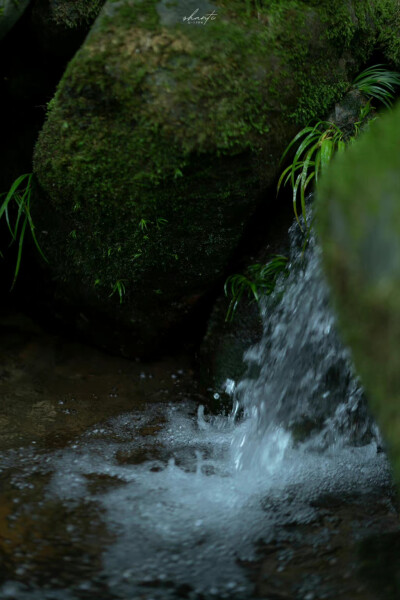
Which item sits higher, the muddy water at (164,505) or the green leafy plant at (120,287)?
the green leafy plant at (120,287)

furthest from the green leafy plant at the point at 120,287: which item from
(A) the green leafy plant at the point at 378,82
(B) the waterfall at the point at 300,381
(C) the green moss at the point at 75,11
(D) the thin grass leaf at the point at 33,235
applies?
(A) the green leafy plant at the point at 378,82

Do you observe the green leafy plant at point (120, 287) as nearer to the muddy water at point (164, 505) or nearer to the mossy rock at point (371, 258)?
the muddy water at point (164, 505)

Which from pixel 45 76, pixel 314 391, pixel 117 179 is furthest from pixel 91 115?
pixel 314 391

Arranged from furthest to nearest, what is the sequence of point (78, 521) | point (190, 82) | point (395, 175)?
point (190, 82) < point (78, 521) < point (395, 175)

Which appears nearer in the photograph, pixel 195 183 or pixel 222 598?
pixel 222 598

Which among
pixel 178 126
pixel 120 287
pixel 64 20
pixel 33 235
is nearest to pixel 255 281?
pixel 120 287

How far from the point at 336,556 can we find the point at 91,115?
1.97 meters

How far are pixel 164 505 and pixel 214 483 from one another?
0.85 feet

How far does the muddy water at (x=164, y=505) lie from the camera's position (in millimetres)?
1612

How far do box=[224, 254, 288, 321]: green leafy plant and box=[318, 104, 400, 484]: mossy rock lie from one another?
1.49 metres

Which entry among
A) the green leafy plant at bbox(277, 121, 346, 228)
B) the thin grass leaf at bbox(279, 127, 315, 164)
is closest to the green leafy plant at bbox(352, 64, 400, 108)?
the green leafy plant at bbox(277, 121, 346, 228)

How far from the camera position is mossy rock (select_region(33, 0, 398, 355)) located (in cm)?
241

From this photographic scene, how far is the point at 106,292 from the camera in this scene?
2.93 m

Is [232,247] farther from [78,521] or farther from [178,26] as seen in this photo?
[78,521]
